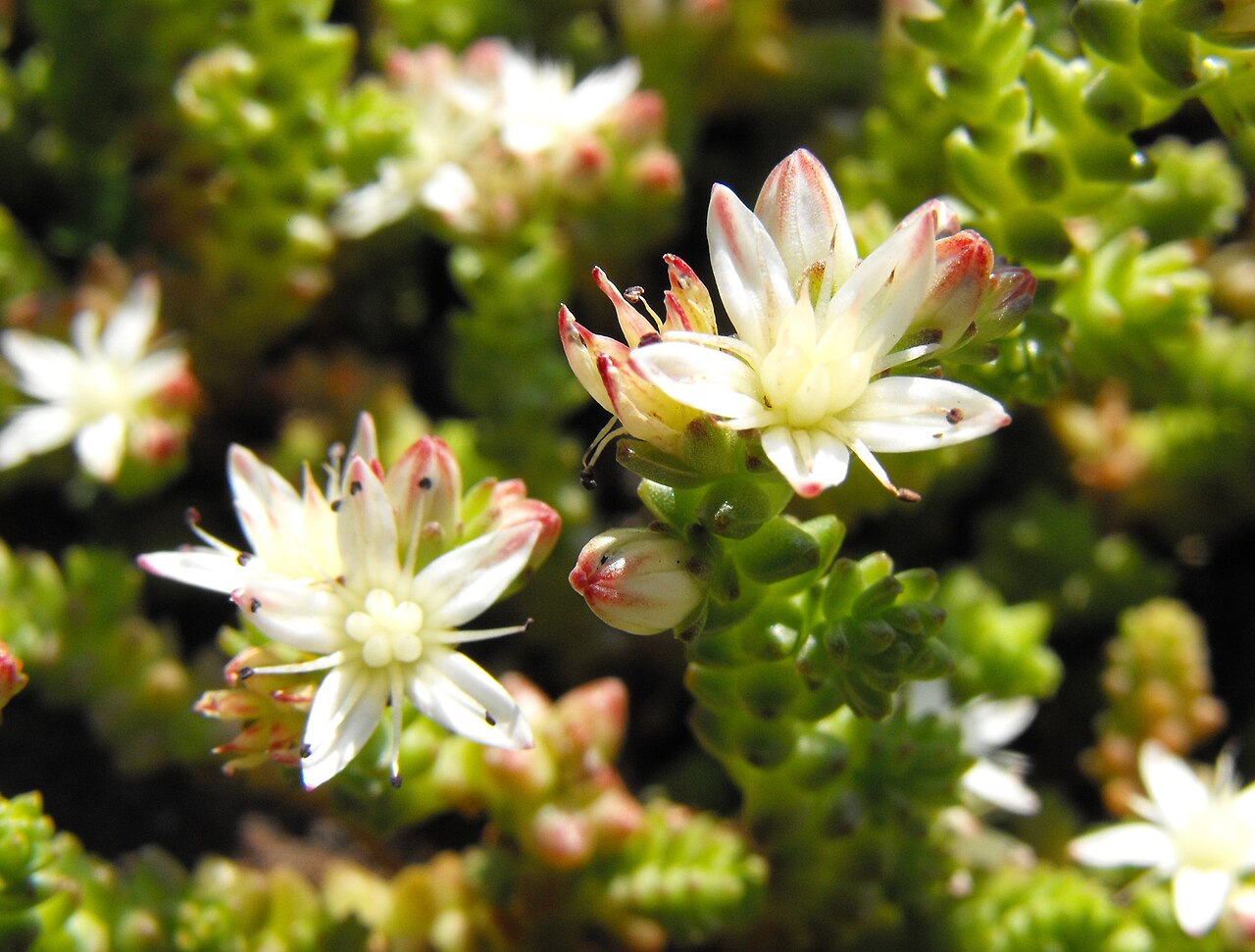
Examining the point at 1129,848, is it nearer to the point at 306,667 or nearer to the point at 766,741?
the point at 766,741

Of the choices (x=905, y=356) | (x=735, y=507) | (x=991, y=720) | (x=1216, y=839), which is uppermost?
(x=905, y=356)

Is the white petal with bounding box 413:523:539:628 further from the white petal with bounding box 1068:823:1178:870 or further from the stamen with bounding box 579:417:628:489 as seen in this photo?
the white petal with bounding box 1068:823:1178:870

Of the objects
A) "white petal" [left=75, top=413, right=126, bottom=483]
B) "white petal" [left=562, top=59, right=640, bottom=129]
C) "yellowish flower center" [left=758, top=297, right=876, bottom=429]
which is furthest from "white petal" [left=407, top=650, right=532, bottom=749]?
"white petal" [left=562, top=59, right=640, bottom=129]


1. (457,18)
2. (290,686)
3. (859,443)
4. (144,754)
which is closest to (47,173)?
(457,18)

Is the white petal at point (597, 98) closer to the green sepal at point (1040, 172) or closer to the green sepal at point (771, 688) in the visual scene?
the green sepal at point (1040, 172)

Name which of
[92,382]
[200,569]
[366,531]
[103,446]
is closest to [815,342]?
[366,531]

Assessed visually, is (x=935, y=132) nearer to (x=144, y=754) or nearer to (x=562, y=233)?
(x=562, y=233)
